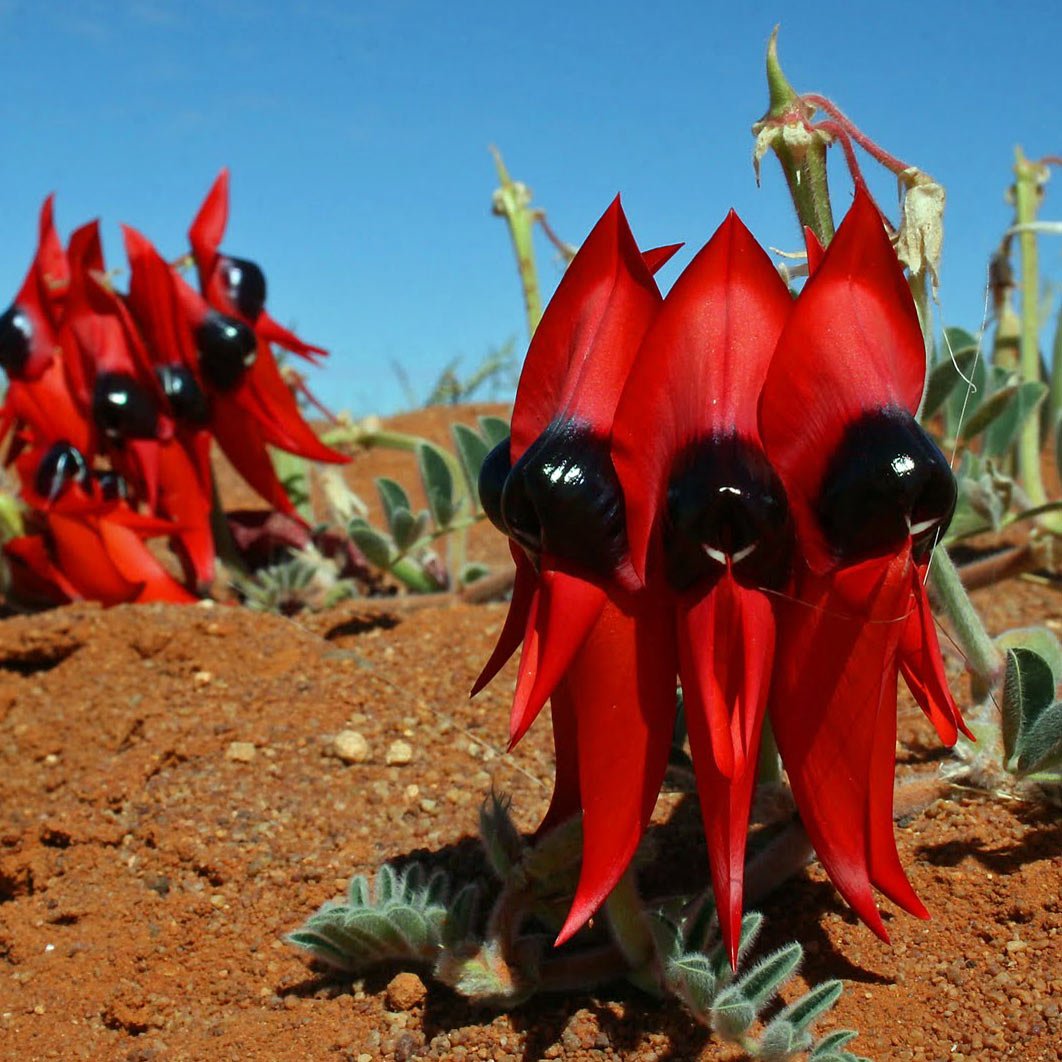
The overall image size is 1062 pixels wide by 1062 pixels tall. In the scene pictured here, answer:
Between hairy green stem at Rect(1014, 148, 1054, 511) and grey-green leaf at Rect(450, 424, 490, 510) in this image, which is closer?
grey-green leaf at Rect(450, 424, 490, 510)

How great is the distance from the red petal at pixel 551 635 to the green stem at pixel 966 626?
0.52 meters

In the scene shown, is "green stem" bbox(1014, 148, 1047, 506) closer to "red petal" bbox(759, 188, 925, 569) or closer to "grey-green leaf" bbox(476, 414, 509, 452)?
"grey-green leaf" bbox(476, 414, 509, 452)

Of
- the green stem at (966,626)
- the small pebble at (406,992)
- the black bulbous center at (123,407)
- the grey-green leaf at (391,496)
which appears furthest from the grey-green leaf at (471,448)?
the small pebble at (406,992)

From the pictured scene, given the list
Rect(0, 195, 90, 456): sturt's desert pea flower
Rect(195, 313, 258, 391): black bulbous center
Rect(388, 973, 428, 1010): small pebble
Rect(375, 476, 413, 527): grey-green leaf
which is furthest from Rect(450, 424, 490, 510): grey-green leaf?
Rect(388, 973, 428, 1010): small pebble

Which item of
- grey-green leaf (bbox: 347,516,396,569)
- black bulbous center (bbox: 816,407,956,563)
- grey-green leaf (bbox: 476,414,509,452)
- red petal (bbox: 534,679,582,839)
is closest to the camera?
black bulbous center (bbox: 816,407,956,563)

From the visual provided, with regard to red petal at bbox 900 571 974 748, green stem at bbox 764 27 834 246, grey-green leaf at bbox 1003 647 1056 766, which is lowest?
grey-green leaf at bbox 1003 647 1056 766

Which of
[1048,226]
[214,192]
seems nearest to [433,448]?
[214,192]

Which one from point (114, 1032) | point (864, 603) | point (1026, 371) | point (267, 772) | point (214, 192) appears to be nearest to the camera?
point (864, 603)

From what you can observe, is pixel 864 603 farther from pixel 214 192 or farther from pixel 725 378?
pixel 214 192

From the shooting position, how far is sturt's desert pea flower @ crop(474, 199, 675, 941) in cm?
99

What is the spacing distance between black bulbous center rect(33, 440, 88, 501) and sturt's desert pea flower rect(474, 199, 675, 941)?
1.71m

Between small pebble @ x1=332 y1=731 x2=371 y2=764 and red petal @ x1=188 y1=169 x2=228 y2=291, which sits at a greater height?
red petal @ x1=188 y1=169 x2=228 y2=291

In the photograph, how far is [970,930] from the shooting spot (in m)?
1.29

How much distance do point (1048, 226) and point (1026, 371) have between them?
5.40ft
